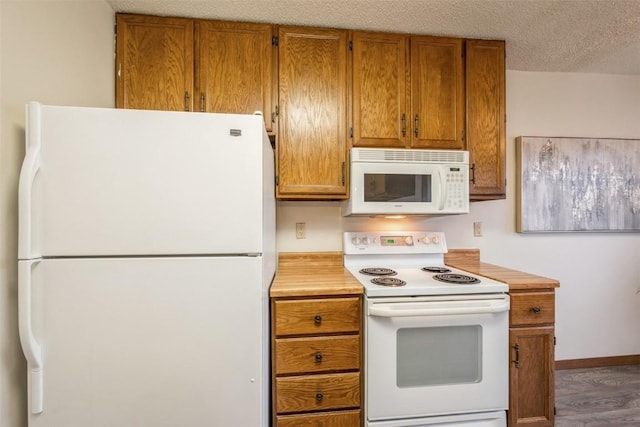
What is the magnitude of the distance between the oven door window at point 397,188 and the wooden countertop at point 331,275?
1.78 ft

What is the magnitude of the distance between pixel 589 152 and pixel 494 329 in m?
1.86

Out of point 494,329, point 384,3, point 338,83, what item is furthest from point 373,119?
point 494,329

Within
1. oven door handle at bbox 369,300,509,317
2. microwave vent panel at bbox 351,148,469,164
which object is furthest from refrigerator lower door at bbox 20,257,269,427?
microwave vent panel at bbox 351,148,469,164

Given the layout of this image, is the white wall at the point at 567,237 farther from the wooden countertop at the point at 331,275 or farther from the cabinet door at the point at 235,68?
the cabinet door at the point at 235,68

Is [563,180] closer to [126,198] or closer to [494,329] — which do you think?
[494,329]

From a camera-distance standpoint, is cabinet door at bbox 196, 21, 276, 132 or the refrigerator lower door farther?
cabinet door at bbox 196, 21, 276, 132

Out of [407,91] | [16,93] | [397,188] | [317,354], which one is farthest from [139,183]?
[407,91]

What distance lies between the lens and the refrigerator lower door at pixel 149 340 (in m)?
1.07

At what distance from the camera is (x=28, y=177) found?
1000 millimetres

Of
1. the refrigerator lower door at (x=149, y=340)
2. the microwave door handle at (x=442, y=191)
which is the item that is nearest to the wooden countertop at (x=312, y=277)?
the refrigerator lower door at (x=149, y=340)

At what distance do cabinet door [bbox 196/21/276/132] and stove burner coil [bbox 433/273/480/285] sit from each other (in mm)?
1356

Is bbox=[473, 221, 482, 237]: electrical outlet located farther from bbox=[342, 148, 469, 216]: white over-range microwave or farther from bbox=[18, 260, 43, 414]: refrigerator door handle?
bbox=[18, 260, 43, 414]: refrigerator door handle

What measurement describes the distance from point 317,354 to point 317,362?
0.04 metres

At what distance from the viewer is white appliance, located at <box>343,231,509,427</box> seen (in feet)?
4.85
